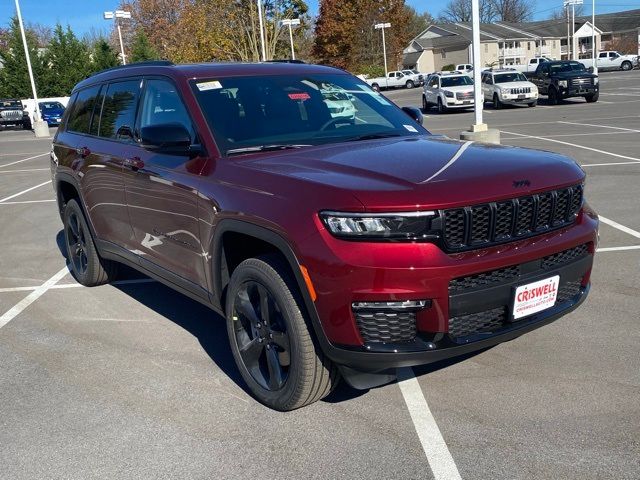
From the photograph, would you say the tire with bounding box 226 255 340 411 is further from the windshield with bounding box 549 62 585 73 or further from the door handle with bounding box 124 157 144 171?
the windshield with bounding box 549 62 585 73

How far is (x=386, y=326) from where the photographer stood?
3.10m

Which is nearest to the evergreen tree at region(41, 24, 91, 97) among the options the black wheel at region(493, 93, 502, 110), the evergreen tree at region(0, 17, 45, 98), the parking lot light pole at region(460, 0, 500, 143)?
the evergreen tree at region(0, 17, 45, 98)

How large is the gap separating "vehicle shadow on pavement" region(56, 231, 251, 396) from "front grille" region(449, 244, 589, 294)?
1.53 m

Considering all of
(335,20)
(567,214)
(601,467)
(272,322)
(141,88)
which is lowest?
(601,467)

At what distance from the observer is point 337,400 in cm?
383

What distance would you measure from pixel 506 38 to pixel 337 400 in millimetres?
89237

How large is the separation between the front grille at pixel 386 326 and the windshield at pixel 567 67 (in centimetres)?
3046

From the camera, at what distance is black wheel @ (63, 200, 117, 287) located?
6078mm

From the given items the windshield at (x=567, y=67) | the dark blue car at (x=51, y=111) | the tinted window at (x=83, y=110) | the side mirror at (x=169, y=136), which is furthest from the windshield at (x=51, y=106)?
the side mirror at (x=169, y=136)

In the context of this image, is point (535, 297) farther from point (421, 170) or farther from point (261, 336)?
point (261, 336)

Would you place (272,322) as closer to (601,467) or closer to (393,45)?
(601,467)

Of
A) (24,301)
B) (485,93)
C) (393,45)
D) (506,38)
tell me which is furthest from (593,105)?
(506,38)

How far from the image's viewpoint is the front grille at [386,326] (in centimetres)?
309

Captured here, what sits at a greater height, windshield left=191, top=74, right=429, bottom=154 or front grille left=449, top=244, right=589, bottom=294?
windshield left=191, top=74, right=429, bottom=154
